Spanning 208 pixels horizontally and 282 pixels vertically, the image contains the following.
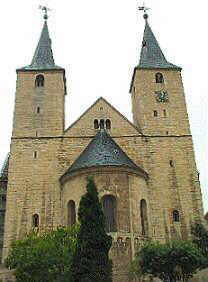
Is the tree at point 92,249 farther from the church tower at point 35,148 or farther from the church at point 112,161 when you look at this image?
the church tower at point 35,148

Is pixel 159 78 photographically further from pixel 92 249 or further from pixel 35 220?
pixel 92 249

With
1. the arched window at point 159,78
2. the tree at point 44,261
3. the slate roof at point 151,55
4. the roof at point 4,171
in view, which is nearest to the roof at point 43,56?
the slate roof at point 151,55

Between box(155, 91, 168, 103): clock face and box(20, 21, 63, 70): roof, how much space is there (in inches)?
370

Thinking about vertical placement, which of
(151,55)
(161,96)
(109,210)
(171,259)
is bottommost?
(171,259)

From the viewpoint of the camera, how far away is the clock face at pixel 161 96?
40.5m

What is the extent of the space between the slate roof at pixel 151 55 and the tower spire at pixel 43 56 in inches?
338

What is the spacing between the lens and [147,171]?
36.8m

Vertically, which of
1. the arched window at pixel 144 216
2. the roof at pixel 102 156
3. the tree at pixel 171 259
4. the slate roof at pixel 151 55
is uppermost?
the slate roof at pixel 151 55

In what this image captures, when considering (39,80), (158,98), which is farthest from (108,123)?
(39,80)

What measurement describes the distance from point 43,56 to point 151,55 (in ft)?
34.9

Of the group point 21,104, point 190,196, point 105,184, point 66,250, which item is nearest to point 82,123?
point 21,104

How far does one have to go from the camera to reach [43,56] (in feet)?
145

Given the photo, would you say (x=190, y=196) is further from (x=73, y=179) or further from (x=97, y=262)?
(x=97, y=262)

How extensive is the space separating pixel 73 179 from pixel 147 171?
6380mm
